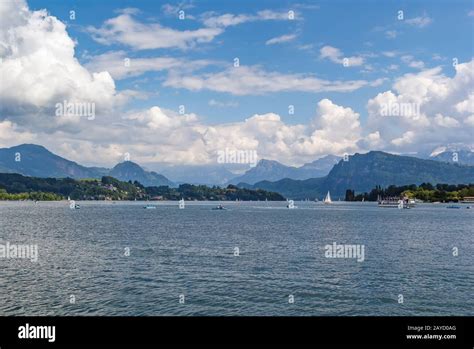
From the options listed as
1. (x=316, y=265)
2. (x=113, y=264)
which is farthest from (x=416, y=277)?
(x=113, y=264)

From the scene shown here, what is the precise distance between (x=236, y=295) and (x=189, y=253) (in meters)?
31.8
